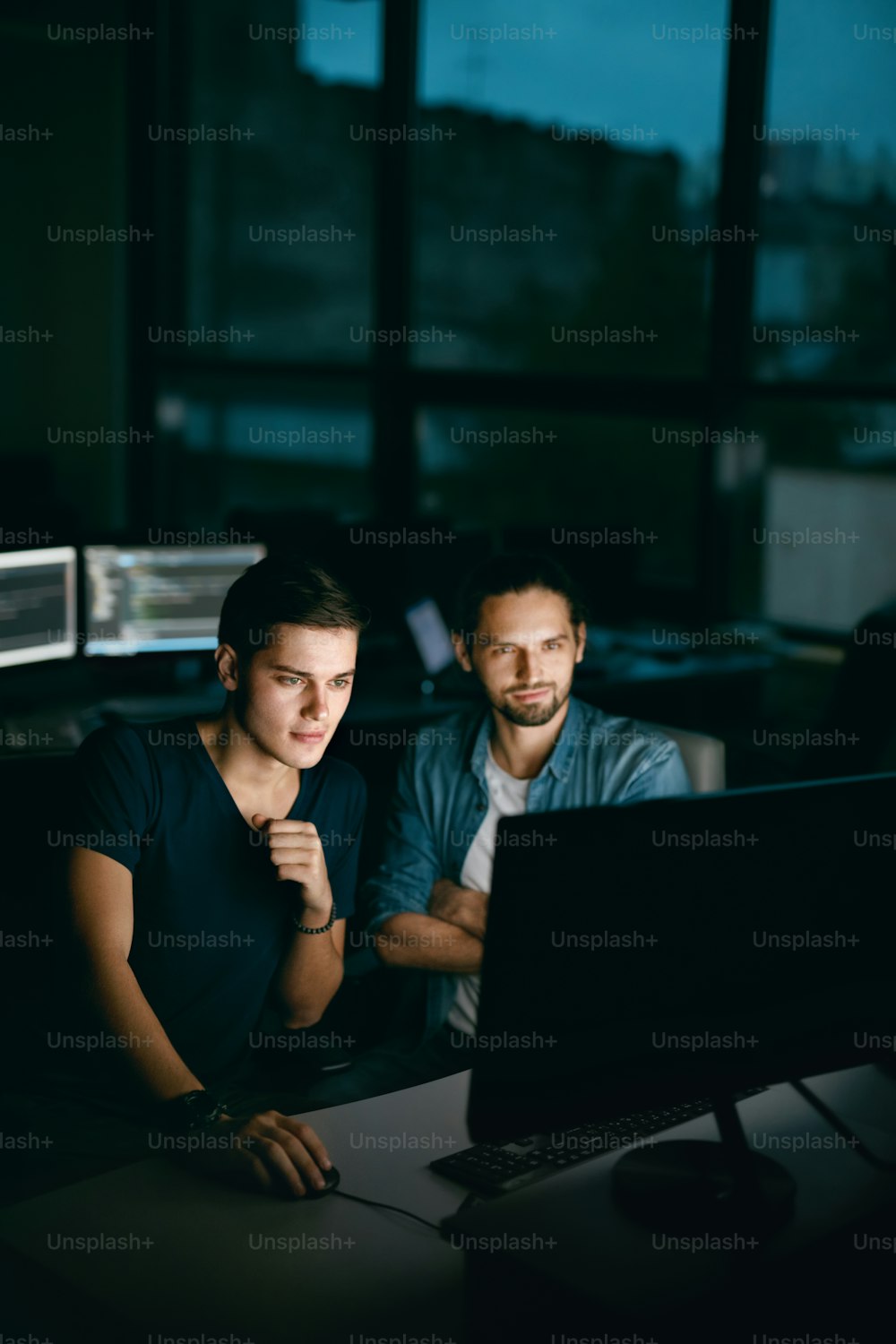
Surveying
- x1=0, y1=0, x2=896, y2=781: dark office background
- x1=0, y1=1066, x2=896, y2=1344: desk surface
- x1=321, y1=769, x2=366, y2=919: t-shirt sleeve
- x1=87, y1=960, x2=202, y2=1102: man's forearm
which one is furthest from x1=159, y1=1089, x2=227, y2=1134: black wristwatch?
x1=0, y1=0, x2=896, y2=781: dark office background

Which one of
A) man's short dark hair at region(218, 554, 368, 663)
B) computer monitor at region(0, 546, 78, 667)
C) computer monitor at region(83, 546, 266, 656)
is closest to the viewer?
man's short dark hair at region(218, 554, 368, 663)

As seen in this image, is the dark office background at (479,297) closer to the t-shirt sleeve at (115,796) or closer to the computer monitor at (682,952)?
the t-shirt sleeve at (115,796)

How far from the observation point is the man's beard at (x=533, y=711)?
7.66ft

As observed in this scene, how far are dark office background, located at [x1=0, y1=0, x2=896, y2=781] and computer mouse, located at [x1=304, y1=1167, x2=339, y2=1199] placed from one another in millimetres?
2672

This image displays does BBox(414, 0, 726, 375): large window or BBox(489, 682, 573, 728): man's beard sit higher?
BBox(414, 0, 726, 375): large window


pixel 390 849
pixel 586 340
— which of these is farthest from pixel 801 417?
pixel 390 849

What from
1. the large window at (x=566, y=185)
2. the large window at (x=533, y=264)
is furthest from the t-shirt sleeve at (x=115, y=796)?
the large window at (x=566, y=185)

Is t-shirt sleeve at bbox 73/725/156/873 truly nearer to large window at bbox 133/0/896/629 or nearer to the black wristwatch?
the black wristwatch

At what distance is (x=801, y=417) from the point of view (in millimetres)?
4750

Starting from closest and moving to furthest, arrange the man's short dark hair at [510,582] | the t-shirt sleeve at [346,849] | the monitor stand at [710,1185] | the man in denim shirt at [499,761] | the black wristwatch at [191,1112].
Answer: the monitor stand at [710,1185] < the black wristwatch at [191,1112] < the t-shirt sleeve at [346,849] < the man in denim shirt at [499,761] < the man's short dark hair at [510,582]

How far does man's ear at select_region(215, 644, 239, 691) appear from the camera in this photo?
1.97 m

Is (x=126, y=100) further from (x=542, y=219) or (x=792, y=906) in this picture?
(x=792, y=906)

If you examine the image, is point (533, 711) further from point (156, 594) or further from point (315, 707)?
point (156, 594)

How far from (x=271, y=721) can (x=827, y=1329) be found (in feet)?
3.34
